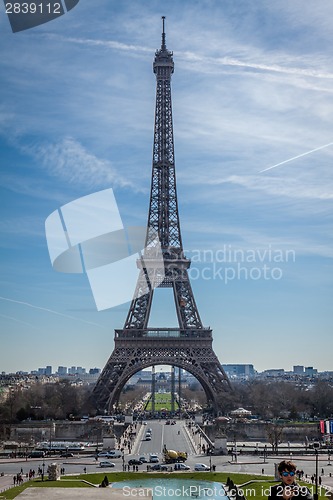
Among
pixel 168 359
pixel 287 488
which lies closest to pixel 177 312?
pixel 168 359

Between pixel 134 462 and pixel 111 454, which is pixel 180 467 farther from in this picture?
pixel 111 454

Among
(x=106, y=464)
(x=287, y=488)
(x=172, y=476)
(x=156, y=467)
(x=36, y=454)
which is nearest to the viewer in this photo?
(x=287, y=488)

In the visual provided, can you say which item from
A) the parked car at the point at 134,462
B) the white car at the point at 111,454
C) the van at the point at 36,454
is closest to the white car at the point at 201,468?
the parked car at the point at 134,462

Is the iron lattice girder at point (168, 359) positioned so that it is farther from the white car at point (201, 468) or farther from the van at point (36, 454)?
the white car at point (201, 468)

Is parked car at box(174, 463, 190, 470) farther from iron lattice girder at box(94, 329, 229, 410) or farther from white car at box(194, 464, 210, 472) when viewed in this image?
iron lattice girder at box(94, 329, 229, 410)

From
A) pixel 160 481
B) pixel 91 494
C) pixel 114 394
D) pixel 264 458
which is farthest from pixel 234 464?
pixel 114 394

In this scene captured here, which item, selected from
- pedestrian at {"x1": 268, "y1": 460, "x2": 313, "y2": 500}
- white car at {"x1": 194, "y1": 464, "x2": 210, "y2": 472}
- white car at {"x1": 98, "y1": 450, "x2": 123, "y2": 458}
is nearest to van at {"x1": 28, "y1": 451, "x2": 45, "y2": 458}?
white car at {"x1": 98, "y1": 450, "x2": 123, "y2": 458}

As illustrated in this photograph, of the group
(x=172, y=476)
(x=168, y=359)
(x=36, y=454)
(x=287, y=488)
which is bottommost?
(x=172, y=476)
